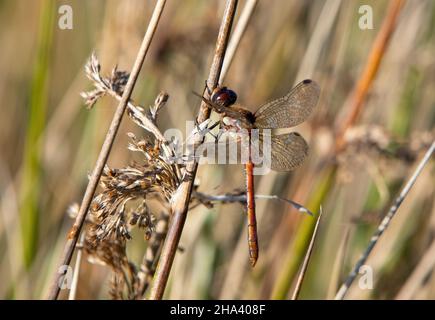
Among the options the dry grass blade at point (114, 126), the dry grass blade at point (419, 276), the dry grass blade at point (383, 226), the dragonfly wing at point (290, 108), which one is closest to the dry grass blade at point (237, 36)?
the dry grass blade at point (114, 126)

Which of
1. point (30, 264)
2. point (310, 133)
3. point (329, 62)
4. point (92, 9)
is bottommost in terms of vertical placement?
point (30, 264)

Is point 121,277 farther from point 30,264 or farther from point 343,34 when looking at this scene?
point 343,34

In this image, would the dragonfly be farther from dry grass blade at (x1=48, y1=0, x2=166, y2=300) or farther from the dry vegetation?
dry grass blade at (x1=48, y1=0, x2=166, y2=300)

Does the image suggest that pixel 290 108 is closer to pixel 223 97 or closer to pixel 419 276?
pixel 223 97

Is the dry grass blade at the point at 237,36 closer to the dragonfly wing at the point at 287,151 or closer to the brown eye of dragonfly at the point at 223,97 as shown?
the brown eye of dragonfly at the point at 223,97

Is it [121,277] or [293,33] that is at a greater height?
[293,33]
